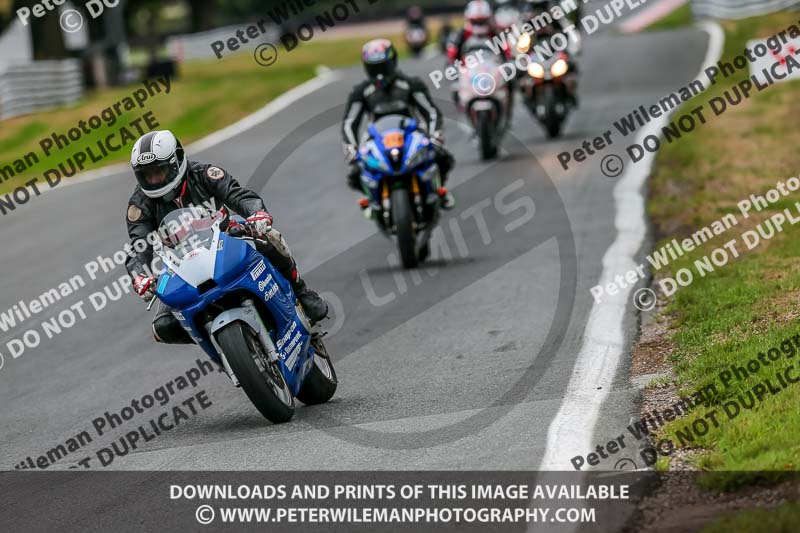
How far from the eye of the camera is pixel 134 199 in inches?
305

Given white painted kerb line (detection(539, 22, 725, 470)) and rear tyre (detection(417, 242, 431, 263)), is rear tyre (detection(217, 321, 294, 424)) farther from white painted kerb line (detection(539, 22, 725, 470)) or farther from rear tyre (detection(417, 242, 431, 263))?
rear tyre (detection(417, 242, 431, 263))

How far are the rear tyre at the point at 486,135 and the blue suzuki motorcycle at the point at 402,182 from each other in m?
5.78

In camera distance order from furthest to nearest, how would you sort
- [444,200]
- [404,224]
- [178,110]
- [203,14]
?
[203,14] < [178,110] < [444,200] < [404,224]

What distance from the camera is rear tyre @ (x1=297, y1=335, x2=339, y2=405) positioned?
7.74 meters

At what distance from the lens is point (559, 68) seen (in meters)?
18.8

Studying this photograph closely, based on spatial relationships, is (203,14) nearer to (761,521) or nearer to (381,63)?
(381,63)

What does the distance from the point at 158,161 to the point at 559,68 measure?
12.2 meters

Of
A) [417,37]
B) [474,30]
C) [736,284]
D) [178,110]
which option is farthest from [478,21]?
[417,37]

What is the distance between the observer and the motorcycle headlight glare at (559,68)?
61.5 feet

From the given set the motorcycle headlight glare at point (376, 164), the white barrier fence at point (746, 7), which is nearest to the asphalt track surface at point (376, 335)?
the motorcycle headlight glare at point (376, 164)

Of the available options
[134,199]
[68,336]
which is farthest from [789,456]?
[68,336]

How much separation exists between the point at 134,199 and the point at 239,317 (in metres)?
1.32

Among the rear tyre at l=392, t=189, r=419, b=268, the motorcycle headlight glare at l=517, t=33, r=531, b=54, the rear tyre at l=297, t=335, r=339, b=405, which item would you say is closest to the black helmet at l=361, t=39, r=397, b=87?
the rear tyre at l=392, t=189, r=419, b=268

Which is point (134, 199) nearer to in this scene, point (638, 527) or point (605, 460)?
point (605, 460)
